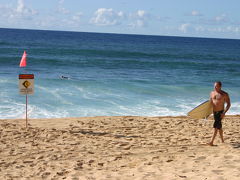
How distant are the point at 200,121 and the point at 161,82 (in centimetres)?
1326

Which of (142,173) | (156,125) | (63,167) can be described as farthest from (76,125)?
(142,173)

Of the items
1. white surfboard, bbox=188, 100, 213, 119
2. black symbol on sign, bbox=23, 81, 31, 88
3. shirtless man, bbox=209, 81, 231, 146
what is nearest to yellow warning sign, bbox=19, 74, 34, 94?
black symbol on sign, bbox=23, 81, 31, 88

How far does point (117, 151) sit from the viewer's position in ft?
25.8

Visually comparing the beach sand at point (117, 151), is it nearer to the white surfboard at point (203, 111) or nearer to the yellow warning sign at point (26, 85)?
the white surfboard at point (203, 111)

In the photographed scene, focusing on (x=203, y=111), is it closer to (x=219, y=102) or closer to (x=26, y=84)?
(x=219, y=102)

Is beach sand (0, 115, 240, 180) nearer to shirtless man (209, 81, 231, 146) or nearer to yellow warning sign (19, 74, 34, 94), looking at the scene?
shirtless man (209, 81, 231, 146)

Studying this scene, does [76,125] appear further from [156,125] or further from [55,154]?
[55,154]

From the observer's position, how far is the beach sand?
20.9ft

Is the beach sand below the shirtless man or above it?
below

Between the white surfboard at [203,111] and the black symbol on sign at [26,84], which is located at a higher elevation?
the black symbol on sign at [26,84]

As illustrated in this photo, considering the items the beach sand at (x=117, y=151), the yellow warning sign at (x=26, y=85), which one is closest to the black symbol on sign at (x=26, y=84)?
the yellow warning sign at (x=26, y=85)

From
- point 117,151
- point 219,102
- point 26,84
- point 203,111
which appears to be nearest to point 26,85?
point 26,84

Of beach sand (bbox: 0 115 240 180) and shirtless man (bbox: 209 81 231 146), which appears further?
shirtless man (bbox: 209 81 231 146)

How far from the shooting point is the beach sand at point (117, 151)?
20.9ft
